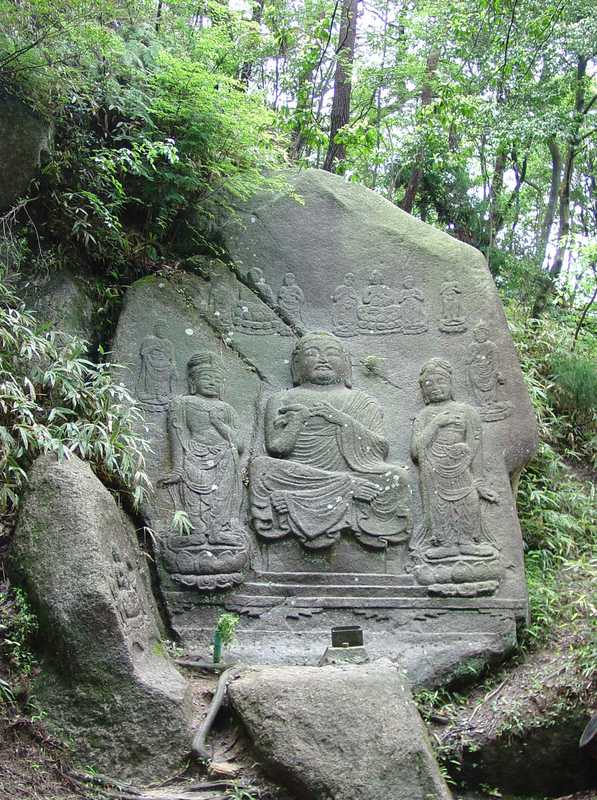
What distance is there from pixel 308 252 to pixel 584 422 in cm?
410

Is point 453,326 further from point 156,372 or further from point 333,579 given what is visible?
point 156,372

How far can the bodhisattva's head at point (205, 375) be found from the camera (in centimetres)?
767

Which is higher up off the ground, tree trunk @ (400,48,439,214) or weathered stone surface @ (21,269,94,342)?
tree trunk @ (400,48,439,214)

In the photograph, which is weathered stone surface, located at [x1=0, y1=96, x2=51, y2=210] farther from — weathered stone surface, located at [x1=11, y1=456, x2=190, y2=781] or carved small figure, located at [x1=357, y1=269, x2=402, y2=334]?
carved small figure, located at [x1=357, y1=269, x2=402, y2=334]

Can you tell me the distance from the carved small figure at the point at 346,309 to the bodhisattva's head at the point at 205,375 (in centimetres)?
127

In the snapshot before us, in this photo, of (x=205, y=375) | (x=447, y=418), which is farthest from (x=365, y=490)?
(x=205, y=375)

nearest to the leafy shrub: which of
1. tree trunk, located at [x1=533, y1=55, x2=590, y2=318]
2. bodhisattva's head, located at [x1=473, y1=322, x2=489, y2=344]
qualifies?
bodhisattva's head, located at [x1=473, y1=322, x2=489, y2=344]

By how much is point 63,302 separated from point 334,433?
2.76 metres

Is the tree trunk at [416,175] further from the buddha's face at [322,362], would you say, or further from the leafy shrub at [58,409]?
the leafy shrub at [58,409]

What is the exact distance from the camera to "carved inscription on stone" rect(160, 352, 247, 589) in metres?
6.89

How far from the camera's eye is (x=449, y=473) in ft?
24.2

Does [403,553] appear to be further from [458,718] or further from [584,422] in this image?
[584,422]

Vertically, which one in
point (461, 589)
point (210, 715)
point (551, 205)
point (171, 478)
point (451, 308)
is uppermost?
point (551, 205)

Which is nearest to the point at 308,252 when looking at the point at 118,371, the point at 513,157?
the point at 118,371
